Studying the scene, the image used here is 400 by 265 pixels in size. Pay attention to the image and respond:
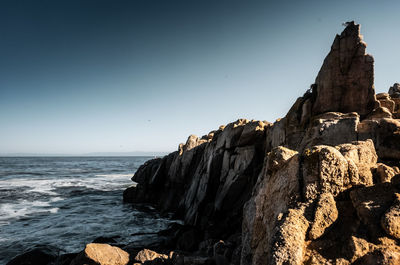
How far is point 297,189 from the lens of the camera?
682cm

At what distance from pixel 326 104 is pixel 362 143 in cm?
1527

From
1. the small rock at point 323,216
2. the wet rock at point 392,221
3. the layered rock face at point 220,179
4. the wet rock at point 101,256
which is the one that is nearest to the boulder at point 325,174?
the small rock at point 323,216

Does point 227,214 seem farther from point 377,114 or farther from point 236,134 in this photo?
point 377,114

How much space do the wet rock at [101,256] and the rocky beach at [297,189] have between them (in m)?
0.07

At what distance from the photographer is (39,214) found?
31.5 m

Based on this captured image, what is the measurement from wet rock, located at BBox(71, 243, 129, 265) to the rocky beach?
7 centimetres

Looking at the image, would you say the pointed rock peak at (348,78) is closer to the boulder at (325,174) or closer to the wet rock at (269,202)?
→ the wet rock at (269,202)

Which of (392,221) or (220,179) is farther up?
(392,221)

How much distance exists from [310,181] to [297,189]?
0.47m

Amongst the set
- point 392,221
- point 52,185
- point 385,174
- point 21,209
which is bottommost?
point 52,185

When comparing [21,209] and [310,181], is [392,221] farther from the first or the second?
[21,209]

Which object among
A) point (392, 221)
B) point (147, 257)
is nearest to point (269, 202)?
point (392, 221)

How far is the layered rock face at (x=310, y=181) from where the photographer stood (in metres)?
5.41

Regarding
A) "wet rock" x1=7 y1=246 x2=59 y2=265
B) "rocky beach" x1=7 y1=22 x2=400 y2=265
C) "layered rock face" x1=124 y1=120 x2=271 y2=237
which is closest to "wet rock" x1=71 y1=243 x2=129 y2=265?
"rocky beach" x1=7 y1=22 x2=400 y2=265
